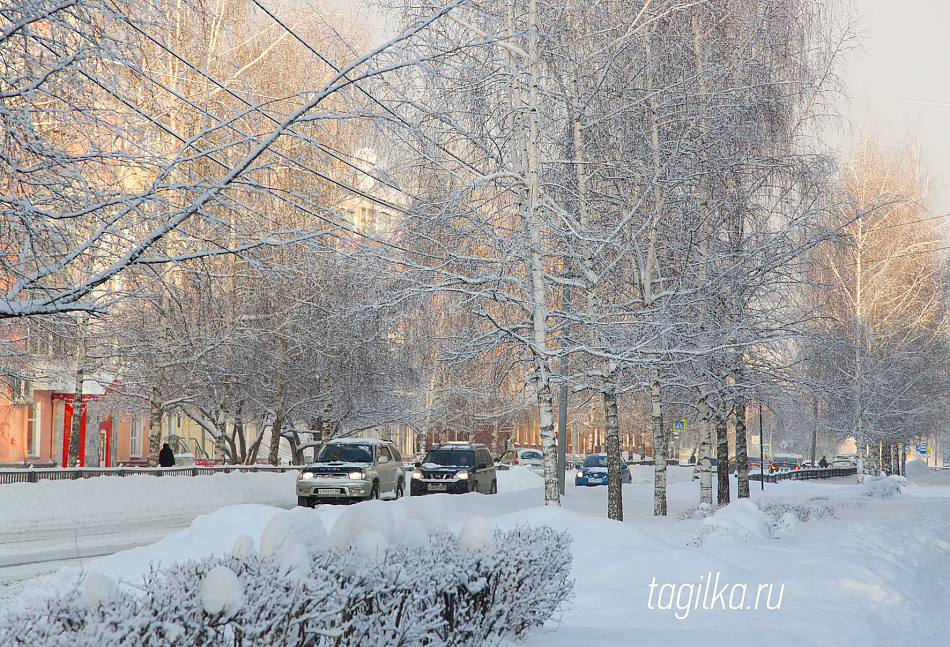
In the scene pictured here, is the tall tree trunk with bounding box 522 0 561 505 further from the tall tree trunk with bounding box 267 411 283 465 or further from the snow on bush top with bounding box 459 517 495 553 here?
the tall tree trunk with bounding box 267 411 283 465

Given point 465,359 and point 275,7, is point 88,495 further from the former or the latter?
point 275,7

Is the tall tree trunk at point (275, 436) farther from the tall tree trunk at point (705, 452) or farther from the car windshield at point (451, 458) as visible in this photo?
the tall tree trunk at point (705, 452)

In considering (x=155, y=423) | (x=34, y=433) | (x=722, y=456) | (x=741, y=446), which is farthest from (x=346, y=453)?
(x=34, y=433)

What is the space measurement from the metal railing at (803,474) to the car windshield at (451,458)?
2646 cm

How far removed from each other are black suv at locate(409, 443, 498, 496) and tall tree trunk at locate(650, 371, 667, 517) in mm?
6966

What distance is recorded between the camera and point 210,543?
11.0 meters

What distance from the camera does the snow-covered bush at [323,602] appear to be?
3.89 meters

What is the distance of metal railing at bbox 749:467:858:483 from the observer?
5003 cm

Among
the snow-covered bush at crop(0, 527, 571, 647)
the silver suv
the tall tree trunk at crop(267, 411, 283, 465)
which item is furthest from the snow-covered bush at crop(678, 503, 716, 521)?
the tall tree trunk at crop(267, 411, 283, 465)

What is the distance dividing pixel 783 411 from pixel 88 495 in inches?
746

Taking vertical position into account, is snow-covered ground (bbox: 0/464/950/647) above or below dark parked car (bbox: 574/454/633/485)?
above

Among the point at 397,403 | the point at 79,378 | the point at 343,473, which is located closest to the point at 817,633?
the point at 343,473

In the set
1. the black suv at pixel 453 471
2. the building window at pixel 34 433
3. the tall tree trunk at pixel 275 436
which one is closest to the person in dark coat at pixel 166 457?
the tall tree trunk at pixel 275 436

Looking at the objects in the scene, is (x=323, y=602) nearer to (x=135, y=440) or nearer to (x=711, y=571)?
(x=711, y=571)
